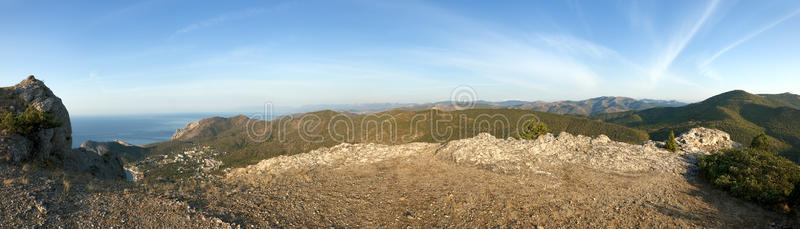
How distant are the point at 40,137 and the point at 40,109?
374 centimetres

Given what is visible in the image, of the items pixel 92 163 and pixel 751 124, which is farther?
pixel 751 124

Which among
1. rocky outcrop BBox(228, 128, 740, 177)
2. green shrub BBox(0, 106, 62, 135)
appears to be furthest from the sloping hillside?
green shrub BBox(0, 106, 62, 135)

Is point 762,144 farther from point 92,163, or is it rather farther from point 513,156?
point 92,163

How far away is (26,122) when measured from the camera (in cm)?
1384

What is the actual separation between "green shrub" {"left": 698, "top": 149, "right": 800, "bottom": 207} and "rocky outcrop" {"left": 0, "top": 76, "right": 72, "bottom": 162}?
37.4 metres

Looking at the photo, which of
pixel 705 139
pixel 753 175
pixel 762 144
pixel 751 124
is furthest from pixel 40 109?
pixel 751 124

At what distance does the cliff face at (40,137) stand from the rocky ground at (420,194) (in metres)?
3.19

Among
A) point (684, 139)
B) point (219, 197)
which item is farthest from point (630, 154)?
point (219, 197)

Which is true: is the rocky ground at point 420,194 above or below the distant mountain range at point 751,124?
above

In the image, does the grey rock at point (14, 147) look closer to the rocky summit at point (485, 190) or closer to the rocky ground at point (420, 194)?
the rocky ground at point (420, 194)

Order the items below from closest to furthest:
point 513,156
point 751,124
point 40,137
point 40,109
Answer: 1. point 40,137
2. point 40,109
3. point 513,156
4. point 751,124

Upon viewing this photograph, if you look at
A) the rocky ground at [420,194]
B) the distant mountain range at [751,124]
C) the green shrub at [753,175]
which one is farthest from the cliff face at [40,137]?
the distant mountain range at [751,124]

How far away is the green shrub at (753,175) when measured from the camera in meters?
15.2

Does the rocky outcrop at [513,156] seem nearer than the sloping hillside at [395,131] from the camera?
Yes
